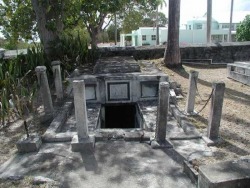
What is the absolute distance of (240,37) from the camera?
2205cm

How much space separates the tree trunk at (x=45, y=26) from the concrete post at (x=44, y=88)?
4349mm

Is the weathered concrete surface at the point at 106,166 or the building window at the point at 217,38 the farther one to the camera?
the building window at the point at 217,38

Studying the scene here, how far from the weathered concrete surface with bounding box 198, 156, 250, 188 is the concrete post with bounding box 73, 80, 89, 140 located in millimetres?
2336

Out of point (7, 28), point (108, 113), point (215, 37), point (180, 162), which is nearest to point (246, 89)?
point (108, 113)

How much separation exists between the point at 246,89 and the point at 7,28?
481 inches

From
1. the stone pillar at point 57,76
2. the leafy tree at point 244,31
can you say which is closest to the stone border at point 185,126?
the stone pillar at point 57,76

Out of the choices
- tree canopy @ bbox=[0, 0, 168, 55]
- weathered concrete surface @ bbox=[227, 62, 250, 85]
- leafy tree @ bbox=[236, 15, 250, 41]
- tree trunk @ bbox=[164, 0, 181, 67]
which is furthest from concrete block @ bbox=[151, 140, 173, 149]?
leafy tree @ bbox=[236, 15, 250, 41]

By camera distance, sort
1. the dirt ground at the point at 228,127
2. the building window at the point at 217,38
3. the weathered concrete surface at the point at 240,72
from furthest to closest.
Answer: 1. the building window at the point at 217,38
2. the weathered concrete surface at the point at 240,72
3. the dirt ground at the point at 228,127

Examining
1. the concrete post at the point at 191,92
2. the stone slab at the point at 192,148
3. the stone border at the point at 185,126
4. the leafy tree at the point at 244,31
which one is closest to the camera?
the stone slab at the point at 192,148

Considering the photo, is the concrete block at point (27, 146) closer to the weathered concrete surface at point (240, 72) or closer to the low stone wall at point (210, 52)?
the weathered concrete surface at point (240, 72)

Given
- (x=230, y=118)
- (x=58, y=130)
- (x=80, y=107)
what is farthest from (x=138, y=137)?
(x=230, y=118)

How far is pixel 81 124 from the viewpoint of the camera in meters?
4.46

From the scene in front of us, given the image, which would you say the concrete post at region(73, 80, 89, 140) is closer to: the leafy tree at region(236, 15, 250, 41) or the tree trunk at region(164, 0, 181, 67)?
the tree trunk at region(164, 0, 181, 67)

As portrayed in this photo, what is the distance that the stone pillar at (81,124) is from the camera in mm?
4316
